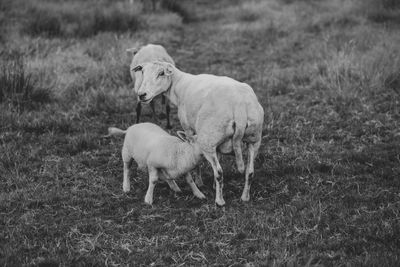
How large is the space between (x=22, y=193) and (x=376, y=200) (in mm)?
3493

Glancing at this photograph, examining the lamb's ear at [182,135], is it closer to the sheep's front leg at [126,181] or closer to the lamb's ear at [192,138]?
the lamb's ear at [192,138]

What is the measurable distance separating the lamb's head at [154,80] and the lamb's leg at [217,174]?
3.36 ft

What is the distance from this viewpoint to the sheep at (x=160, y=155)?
4496 millimetres

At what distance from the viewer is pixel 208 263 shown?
3.66 meters

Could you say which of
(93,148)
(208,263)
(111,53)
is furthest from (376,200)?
(111,53)

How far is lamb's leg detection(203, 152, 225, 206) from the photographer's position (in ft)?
14.3

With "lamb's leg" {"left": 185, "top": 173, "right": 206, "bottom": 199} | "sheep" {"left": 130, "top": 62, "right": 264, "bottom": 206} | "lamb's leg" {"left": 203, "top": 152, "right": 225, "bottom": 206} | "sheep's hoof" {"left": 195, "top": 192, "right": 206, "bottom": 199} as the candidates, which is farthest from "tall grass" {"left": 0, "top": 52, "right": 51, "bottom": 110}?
"lamb's leg" {"left": 203, "top": 152, "right": 225, "bottom": 206}

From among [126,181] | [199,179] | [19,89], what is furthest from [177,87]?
[19,89]

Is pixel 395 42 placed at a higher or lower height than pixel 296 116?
higher

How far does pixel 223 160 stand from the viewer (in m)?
5.59

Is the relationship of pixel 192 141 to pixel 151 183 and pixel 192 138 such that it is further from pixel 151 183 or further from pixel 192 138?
pixel 151 183

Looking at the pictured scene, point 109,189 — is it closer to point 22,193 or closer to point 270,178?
point 22,193

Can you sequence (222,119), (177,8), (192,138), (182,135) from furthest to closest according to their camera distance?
(177,8) < (182,135) < (192,138) < (222,119)

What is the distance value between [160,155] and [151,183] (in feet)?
1.05
